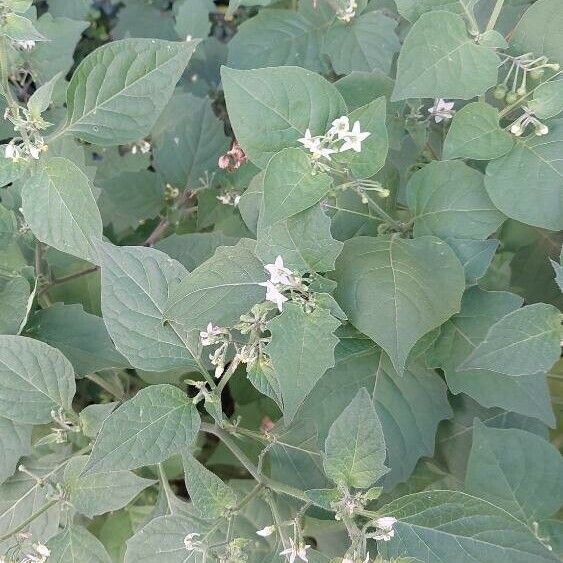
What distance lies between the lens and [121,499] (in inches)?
40.3

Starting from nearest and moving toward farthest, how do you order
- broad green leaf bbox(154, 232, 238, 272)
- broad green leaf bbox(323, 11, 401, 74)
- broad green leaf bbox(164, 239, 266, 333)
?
broad green leaf bbox(164, 239, 266, 333) < broad green leaf bbox(154, 232, 238, 272) < broad green leaf bbox(323, 11, 401, 74)

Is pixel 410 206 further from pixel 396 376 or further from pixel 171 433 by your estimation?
pixel 171 433

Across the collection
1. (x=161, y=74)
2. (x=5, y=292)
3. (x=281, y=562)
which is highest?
(x=161, y=74)

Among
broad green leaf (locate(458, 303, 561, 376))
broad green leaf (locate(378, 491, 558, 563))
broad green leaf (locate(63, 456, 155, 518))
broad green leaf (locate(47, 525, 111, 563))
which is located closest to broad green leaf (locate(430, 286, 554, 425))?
broad green leaf (locate(458, 303, 561, 376))

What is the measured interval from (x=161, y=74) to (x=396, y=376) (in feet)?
2.14

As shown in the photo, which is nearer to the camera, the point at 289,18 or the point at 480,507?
the point at 480,507

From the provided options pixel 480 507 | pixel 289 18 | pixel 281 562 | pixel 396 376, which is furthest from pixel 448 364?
Answer: pixel 289 18

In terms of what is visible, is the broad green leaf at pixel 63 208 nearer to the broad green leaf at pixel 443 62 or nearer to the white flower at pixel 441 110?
the broad green leaf at pixel 443 62

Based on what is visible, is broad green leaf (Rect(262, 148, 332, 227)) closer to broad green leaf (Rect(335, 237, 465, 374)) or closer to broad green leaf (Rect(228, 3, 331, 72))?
broad green leaf (Rect(335, 237, 465, 374))

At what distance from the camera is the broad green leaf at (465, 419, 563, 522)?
1.06 m

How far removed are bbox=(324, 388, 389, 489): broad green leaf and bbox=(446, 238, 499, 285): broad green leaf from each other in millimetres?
327

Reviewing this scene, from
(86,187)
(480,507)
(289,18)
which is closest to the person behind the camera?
(480,507)

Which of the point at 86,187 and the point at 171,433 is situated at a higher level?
the point at 86,187

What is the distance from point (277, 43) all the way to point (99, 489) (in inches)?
44.1
